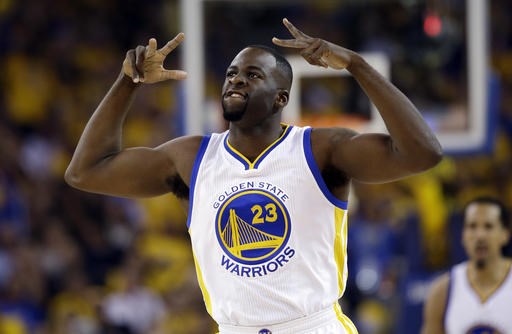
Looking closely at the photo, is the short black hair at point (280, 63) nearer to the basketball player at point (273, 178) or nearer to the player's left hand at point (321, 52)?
the basketball player at point (273, 178)

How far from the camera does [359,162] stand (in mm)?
4129

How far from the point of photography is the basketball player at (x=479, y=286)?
602cm

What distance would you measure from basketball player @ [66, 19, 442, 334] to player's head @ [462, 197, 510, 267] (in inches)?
76.5

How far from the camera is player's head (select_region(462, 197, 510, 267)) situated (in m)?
6.08

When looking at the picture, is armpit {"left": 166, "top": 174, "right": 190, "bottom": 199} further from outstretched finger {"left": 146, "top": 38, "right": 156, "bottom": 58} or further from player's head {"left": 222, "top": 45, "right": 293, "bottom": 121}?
outstretched finger {"left": 146, "top": 38, "right": 156, "bottom": 58}

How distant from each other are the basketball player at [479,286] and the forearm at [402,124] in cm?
226

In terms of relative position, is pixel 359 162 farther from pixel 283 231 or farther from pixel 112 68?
pixel 112 68

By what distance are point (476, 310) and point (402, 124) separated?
2.47 m

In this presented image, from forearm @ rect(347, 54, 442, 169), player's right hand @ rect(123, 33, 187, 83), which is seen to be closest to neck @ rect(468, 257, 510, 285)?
forearm @ rect(347, 54, 442, 169)

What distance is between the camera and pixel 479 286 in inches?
242

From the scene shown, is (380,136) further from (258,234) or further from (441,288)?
(441,288)

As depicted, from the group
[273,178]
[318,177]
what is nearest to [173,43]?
[273,178]

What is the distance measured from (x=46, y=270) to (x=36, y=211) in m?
0.86

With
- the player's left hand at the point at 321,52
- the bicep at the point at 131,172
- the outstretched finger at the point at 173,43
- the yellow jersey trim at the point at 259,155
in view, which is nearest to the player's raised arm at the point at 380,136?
the player's left hand at the point at 321,52
